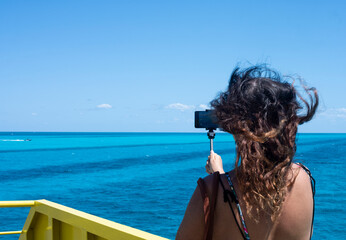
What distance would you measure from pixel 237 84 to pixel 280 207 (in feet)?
1.23

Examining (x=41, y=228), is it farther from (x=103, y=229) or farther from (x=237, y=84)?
(x=237, y=84)

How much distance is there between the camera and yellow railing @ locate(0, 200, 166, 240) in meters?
2.20

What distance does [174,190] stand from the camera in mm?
29125

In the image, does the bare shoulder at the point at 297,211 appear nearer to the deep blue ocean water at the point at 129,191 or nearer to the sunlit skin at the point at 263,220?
the sunlit skin at the point at 263,220

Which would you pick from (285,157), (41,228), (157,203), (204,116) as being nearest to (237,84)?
(285,157)

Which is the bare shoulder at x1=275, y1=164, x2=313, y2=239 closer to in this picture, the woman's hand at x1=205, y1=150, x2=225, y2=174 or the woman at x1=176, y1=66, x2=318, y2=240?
the woman at x1=176, y1=66, x2=318, y2=240

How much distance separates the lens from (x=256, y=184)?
1.12 metres

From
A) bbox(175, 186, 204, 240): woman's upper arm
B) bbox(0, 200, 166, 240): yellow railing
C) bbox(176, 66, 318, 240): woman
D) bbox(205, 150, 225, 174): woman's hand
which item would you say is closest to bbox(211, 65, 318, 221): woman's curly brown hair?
bbox(176, 66, 318, 240): woman

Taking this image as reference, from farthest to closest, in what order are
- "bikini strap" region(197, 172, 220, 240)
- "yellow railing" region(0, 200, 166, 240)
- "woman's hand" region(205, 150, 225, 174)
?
"yellow railing" region(0, 200, 166, 240) < "woman's hand" region(205, 150, 225, 174) < "bikini strap" region(197, 172, 220, 240)

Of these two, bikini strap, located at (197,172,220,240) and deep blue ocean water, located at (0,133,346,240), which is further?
deep blue ocean water, located at (0,133,346,240)

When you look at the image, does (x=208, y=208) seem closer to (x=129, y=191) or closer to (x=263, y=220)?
(x=263, y=220)

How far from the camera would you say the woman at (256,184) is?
3.67ft

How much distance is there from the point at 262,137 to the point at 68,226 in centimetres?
212

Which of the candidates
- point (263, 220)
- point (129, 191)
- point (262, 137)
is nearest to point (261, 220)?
point (263, 220)
